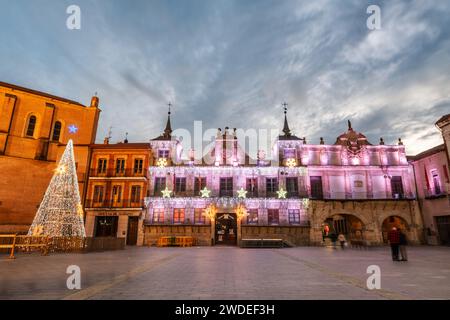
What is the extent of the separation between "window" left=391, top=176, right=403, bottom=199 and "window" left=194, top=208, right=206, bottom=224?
71.6ft

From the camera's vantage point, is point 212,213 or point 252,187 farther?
point 252,187

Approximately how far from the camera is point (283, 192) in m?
28.9

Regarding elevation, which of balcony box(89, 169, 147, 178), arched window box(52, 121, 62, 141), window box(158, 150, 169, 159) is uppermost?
arched window box(52, 121, 62, 141)

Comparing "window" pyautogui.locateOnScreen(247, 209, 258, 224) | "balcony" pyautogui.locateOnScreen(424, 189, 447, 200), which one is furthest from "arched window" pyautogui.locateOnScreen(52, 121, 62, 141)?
"balcony" pyautogui.locateOnScreen(424, 189, 447, 200)

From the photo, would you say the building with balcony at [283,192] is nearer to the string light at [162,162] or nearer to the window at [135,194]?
the string light at [162,162]

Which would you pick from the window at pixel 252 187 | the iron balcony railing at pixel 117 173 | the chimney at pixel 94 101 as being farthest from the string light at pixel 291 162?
the chimney at pixel 94 101

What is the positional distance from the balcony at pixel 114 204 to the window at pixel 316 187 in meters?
19.8

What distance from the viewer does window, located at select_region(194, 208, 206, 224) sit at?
94.4 feet

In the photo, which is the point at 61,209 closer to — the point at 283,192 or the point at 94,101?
the point at 94,101

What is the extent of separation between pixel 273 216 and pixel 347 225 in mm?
13919

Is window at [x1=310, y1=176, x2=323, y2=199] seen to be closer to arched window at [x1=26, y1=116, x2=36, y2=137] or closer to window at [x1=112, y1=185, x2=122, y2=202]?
window at [x1=112, y1=185, x2=122, y2=202]

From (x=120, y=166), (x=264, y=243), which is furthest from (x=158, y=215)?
(x=264, y=243)

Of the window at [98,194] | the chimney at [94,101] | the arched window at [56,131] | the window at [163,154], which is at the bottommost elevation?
the window at [98,194]

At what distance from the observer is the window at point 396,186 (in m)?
29.0
